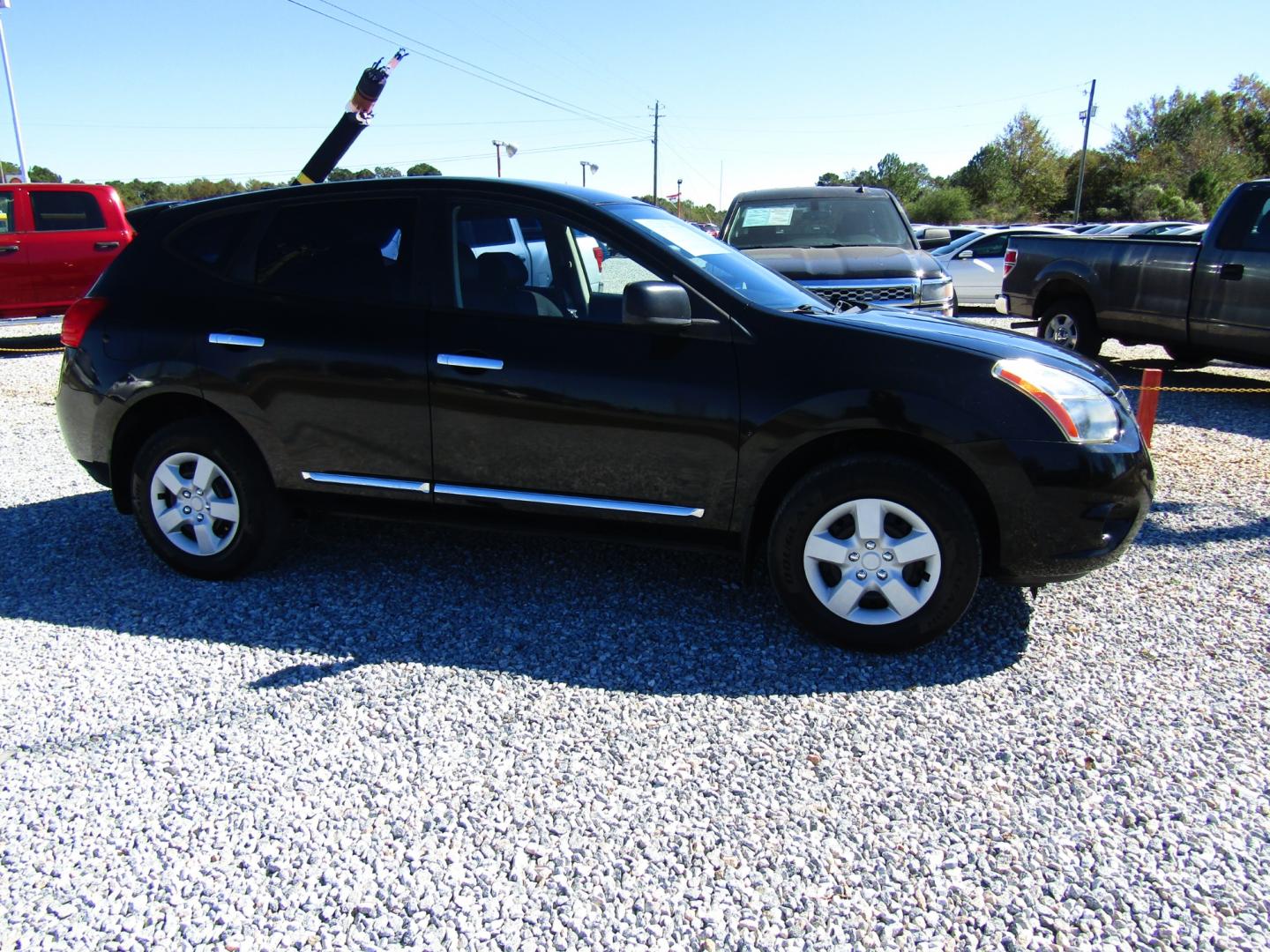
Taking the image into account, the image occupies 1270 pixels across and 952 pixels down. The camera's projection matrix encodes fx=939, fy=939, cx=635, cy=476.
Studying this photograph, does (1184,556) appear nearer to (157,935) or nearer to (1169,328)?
Answer: (157,935)

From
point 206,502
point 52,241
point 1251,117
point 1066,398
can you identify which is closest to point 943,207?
point 1251,117

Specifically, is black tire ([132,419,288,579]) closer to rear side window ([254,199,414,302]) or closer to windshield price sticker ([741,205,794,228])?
rear side window ([254,199,414,302])

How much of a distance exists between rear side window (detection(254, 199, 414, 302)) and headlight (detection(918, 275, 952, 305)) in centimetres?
534

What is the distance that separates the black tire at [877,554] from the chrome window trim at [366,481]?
5.08ft

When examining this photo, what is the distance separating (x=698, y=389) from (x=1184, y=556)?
2876mm

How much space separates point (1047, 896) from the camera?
2391mm

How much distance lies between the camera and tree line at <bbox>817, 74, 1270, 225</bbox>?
2002 inches

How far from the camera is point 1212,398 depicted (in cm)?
899

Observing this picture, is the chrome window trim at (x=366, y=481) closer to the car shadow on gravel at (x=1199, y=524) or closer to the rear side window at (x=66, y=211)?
the car shadow on gravel at (x=1199, y=524)

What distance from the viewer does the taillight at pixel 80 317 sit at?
440 centimetres

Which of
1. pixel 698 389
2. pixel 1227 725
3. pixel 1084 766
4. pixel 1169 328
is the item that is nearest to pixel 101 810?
pixel 698 389

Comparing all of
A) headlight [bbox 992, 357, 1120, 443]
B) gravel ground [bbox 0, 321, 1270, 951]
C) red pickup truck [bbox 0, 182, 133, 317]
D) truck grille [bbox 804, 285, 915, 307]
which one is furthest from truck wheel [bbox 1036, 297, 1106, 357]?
red pickup truck [bbox 0, 182, 133, 317]

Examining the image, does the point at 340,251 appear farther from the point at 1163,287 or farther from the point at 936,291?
the point at 1163,287

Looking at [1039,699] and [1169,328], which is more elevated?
[1169,328]
